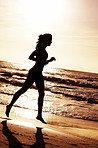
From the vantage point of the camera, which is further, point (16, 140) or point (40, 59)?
point (40, 59)

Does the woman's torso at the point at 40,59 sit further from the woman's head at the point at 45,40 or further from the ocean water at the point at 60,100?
the ocean water at the point at 60,100

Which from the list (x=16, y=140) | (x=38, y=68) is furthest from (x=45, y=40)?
(x=16, y=140)

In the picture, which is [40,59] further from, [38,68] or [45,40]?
[45,40]

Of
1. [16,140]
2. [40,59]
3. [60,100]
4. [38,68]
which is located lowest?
[60,100]

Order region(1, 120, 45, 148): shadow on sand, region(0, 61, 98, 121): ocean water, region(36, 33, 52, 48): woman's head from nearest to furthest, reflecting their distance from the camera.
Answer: region(1, 120, 45, 148): shadow on sand < region(36, 33, 52, 48): woman's head < region(0, 61, 98, 121): ocean water

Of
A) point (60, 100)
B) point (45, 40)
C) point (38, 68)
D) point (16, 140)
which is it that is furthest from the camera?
point (60, 100)

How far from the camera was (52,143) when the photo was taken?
291 centimetres

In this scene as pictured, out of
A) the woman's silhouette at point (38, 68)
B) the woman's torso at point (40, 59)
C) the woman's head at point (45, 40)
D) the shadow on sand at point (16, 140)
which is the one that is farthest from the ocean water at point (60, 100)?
the shadow on sand at point (16, 140)

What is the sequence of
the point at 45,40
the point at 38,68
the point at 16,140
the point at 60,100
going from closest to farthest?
1. the point at 16,140
2. the point at 38,68
3. the point at 45,40
4. the point at 60,100

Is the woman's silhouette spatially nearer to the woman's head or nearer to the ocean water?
the woman's head

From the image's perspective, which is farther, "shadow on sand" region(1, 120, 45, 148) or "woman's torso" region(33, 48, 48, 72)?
"woman's torso" region(33, 48, 48, 72)

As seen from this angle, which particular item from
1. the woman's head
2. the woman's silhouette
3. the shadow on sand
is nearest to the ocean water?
the woman's silhouette

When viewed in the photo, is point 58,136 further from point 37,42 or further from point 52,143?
point 37,42

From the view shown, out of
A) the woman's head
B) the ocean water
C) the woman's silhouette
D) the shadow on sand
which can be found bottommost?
the ocean water
